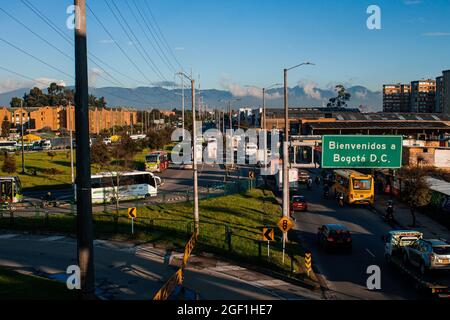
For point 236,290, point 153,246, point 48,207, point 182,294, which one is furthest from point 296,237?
point 48,207

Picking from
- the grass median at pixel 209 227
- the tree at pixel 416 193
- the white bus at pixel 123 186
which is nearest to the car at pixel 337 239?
the grass median at pixel 209 227

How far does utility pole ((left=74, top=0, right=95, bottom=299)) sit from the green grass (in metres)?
5.80

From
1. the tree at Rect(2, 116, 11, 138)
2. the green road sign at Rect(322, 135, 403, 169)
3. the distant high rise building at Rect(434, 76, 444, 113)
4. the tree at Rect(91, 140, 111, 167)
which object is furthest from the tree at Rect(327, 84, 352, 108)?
the green road sign at Rect(322, 135, 403, 169)

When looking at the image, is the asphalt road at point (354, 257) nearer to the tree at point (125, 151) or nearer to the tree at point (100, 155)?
the tree at point (100, 155)

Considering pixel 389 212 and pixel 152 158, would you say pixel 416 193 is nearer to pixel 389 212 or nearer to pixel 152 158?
pixel 389 212

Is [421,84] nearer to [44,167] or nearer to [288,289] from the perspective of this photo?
[44,167]

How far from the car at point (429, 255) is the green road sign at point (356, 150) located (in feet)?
28.7

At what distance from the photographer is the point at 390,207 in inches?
1312

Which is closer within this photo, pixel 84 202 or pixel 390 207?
pixel 84 202
